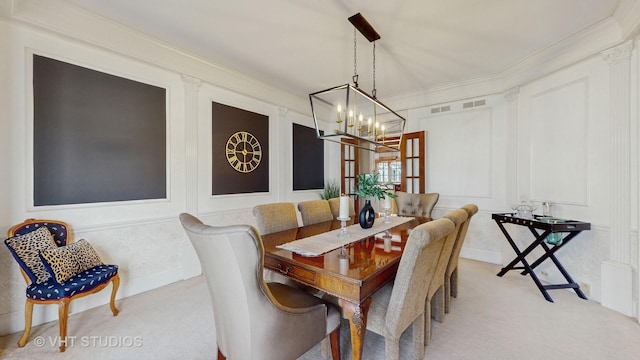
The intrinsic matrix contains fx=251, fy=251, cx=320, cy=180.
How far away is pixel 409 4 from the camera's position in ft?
7.46

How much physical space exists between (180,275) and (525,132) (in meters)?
5.00

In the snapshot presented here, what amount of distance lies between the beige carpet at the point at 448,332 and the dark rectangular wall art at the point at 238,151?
62.6 inches

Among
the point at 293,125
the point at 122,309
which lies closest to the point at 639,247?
the point at 293,125

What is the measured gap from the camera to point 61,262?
202cm

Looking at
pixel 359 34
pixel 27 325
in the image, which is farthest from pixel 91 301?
pixel 359 34

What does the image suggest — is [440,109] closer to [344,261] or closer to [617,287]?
[617,287]

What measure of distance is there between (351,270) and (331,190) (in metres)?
3.96

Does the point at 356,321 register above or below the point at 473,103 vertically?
below

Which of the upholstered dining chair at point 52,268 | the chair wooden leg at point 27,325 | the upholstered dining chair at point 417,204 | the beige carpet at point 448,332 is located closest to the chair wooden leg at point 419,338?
the beige carpet at point 448,332

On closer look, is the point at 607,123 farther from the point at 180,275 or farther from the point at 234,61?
the point at 180,275

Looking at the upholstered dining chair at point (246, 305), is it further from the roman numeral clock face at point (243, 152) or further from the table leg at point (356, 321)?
the roman numeral clock face at point (243, 152)

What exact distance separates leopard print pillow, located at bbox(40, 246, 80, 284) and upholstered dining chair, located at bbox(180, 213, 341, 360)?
58.6 inches

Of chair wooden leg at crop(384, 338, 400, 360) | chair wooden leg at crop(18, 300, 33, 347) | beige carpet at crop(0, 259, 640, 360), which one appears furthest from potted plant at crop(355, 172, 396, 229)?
chair wooden leg at crop(18, 300, 33, 347)

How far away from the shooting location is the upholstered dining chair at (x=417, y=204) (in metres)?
3.62
